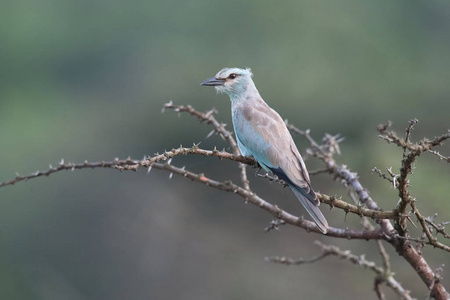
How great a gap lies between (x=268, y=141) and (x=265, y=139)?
31 millimetres

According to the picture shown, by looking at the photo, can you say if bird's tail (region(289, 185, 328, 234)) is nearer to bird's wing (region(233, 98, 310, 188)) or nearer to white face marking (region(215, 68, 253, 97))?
bird's wing (region(233, 98, 310, 188))

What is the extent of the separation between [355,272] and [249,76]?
287cm

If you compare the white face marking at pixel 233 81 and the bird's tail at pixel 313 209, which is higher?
the white face marking at pixel 233 81

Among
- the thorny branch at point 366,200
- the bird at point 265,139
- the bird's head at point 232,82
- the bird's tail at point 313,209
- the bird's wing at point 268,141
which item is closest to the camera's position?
the thorny branch at point 366,200

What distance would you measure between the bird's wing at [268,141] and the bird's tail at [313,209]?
0.05 metres

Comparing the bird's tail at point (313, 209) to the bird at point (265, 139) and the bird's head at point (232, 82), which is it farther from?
the bird's head at point (232, 82)

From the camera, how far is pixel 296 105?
8797mm

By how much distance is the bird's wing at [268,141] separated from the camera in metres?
4.38

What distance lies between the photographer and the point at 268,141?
4.63 meters

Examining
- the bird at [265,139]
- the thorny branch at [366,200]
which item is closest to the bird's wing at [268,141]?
the bird at [265,139]

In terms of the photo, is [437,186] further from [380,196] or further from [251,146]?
[251,146]

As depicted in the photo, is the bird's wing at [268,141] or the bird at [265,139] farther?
the bird's wing at [268,141]

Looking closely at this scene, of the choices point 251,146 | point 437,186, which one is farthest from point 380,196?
point 251,146

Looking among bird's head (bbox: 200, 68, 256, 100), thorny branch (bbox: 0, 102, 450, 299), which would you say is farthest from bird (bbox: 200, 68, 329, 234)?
thorny branch (bbox: 0, 102, 450, 299)
